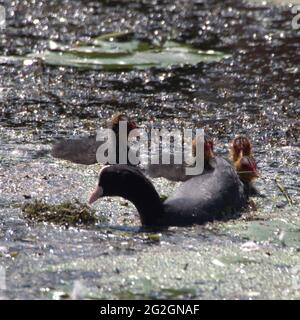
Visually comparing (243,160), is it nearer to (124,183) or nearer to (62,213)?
(124,183)

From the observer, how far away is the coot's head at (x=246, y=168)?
7.27 m

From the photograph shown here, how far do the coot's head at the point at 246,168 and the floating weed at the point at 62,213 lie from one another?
1.04m

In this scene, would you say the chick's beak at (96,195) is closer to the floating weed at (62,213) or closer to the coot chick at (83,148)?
the floating weed at (62,213)

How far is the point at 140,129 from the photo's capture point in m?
8.62

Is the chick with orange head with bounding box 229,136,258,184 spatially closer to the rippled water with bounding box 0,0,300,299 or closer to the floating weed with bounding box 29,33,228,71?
the rippled water with bounding box 0,0,300,299

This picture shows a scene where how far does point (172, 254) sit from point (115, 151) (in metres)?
1.75

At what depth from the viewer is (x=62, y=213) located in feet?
21.7

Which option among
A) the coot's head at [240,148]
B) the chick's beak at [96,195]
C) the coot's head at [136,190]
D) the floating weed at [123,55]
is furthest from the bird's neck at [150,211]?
the floating weed at [123,55]

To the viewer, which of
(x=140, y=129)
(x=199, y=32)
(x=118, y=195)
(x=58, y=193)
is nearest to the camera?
(x=118, y=195)

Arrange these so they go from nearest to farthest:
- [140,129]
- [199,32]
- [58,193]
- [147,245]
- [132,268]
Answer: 1. [132,268]
2. [147,245]
3. [58,193]
4. [140,129]
5. [199,32]

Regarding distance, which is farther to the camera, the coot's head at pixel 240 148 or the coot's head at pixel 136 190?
the coot's head at pixel 240 148

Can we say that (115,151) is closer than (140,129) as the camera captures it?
Yes
